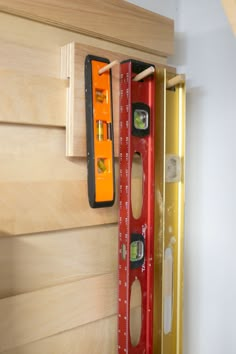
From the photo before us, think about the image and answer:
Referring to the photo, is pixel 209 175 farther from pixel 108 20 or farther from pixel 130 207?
pixel 108 20

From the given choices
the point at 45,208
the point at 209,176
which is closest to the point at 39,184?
the point at 45,208

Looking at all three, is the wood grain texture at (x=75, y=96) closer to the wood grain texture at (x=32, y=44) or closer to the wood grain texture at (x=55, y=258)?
the wood grain texture at (x=32, y=44)

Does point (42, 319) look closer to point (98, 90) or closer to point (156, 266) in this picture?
point (156, 266)

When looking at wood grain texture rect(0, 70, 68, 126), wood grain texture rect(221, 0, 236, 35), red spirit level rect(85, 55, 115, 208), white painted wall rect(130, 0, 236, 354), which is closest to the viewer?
wood grain texture rect(221, 0, 236, 35)

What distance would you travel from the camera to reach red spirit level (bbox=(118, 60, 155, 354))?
93 centimetres

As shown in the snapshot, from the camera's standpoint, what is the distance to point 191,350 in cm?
124

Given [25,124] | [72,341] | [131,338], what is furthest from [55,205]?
[131,338]

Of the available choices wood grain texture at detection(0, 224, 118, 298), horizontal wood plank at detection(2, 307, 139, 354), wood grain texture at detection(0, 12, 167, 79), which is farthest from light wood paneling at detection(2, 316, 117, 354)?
wood grain texture at detection(0, 12, 167, 79)

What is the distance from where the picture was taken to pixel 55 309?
2.81 ft

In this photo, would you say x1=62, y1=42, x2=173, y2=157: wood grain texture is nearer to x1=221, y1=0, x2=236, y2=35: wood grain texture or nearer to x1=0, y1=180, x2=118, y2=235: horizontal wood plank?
x1=0, y1=180, x2=118, y2=235: horizontal wood plank

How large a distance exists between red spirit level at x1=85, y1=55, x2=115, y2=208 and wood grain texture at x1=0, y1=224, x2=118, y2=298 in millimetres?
96

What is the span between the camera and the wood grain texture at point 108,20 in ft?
2.62

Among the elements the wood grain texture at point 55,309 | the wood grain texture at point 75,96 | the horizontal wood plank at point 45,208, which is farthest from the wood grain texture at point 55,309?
the wood grain texture at point 75,96

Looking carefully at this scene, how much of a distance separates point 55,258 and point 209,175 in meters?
0.57
